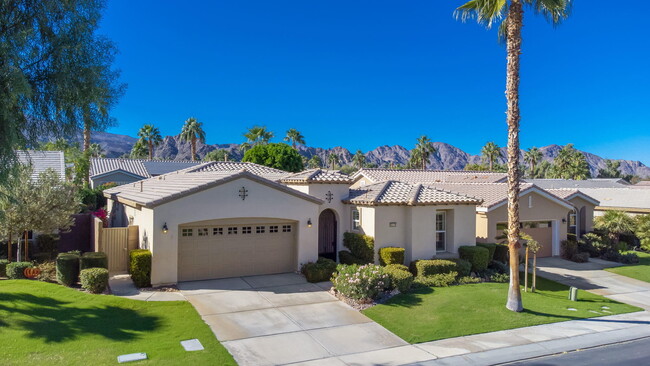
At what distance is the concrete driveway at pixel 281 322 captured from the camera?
9.95m

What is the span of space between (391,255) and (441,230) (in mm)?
3168

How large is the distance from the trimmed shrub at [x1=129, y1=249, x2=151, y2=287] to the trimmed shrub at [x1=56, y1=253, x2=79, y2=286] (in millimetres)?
1718

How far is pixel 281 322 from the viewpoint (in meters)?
11.7

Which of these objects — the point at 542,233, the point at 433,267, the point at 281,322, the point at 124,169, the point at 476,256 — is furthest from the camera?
the point at 124,169

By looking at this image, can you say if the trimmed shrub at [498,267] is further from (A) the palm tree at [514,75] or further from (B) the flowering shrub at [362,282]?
(B) the flowering shrub at [362,282]

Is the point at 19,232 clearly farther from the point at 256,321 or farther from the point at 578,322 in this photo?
the point at 578,322

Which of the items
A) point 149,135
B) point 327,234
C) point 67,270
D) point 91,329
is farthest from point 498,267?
point 149,135

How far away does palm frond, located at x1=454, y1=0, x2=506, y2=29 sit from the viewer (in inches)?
517

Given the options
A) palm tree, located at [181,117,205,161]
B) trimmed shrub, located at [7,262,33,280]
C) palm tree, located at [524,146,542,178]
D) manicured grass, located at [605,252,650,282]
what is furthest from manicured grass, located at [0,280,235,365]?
palm tree, located at [524,146,542,178]

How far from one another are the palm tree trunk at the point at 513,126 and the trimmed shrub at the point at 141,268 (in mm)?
11559

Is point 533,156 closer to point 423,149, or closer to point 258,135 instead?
point 423,149

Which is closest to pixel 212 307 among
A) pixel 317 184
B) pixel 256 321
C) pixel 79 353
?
pixel 256 321

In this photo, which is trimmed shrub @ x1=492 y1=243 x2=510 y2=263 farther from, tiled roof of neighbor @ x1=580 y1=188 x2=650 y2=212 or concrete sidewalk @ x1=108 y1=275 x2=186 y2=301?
tiled roof of neighbor @ x1=580 y1=188 x2=650 y2=212

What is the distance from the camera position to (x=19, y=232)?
15.2 m
